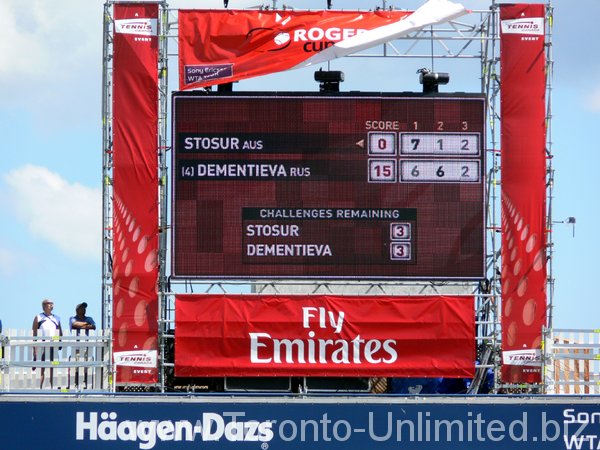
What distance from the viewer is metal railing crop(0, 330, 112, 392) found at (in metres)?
18.7

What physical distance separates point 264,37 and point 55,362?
5215 millimetres

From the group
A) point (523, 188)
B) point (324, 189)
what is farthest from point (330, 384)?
point (523, 188)

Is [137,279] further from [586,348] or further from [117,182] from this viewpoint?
[586,348]

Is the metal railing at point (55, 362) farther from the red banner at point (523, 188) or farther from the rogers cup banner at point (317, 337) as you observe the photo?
the red banner at point (523, 188)

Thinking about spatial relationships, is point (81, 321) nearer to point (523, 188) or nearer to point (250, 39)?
point (250, 39)

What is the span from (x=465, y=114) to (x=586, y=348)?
11.5ft

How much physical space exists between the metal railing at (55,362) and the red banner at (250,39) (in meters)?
3.82

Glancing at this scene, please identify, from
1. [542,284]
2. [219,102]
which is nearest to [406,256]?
[542,284]

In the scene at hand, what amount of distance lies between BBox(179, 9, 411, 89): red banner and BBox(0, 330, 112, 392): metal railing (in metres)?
3.82

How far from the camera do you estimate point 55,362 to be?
18719 mm

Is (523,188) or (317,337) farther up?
(523,188)

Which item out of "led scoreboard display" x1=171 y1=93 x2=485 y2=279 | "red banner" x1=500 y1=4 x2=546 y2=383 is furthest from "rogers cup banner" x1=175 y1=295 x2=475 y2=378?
"red banner" x1=500 y1=4 x2=546 y2=383

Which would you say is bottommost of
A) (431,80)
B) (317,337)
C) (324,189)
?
(317,337)

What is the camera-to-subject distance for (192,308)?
19.5 m
